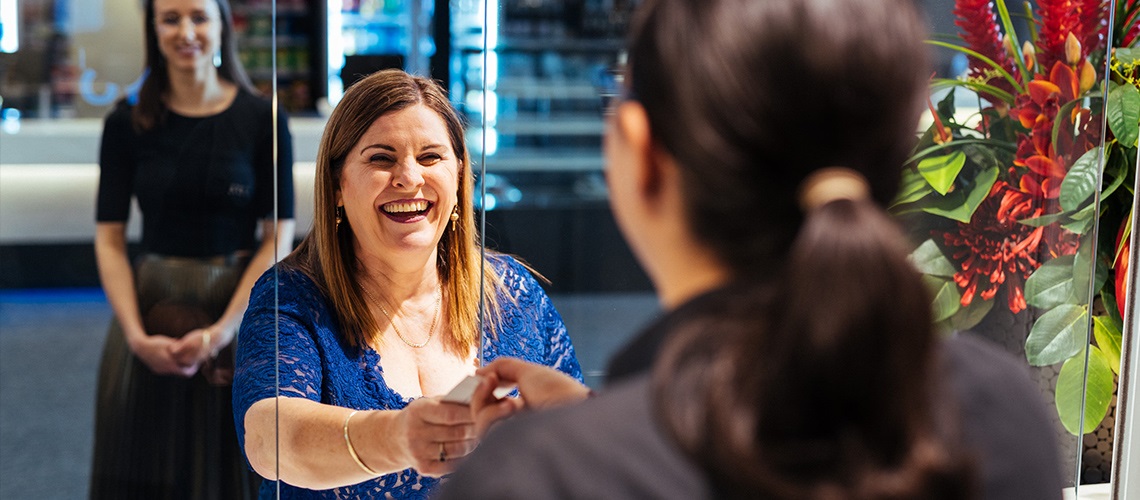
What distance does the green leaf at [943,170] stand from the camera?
175 centimetres

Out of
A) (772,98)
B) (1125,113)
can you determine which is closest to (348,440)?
(772,98)

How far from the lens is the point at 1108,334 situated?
6.75 ft

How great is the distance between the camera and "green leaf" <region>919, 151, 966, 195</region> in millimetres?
1750

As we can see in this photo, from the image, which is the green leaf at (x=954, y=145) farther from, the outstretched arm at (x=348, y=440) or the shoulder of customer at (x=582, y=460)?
the shoulder of customer at (x=582, y=460)

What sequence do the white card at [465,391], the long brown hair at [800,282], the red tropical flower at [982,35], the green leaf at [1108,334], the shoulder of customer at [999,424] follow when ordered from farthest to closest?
1. the green leaf at [1108,334]
2. the red tropical flower at [982,35]
3. the white card at [465,391]
4. the shoulder of customer at [999,424]
5. the long brown hair at [800,282]

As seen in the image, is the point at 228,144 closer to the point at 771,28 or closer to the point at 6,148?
the point at 6,148

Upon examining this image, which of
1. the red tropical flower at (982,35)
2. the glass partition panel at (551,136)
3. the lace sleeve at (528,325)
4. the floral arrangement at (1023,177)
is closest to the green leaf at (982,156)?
the floral arrangement at (1023,177)

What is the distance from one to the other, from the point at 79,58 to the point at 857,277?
123 cm

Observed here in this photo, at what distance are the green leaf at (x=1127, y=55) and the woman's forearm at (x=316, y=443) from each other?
1519 millimetres

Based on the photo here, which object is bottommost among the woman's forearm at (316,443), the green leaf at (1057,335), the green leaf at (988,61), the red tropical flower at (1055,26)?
the woman's forearm at (316,443)

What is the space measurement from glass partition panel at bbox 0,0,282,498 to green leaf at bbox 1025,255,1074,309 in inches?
52.8

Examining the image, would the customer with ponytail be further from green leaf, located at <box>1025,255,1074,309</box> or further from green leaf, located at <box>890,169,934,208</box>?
green leaf, located at <box>1025,255,1074,309</box>

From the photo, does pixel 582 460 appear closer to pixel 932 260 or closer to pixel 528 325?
pixel 528 325

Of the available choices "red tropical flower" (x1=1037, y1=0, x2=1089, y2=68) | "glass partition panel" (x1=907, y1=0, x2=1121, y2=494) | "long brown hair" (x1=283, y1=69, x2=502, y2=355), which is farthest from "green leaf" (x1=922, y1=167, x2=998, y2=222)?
"long brown hair" (x1=283, y1=69, x2=502, y2=355)
